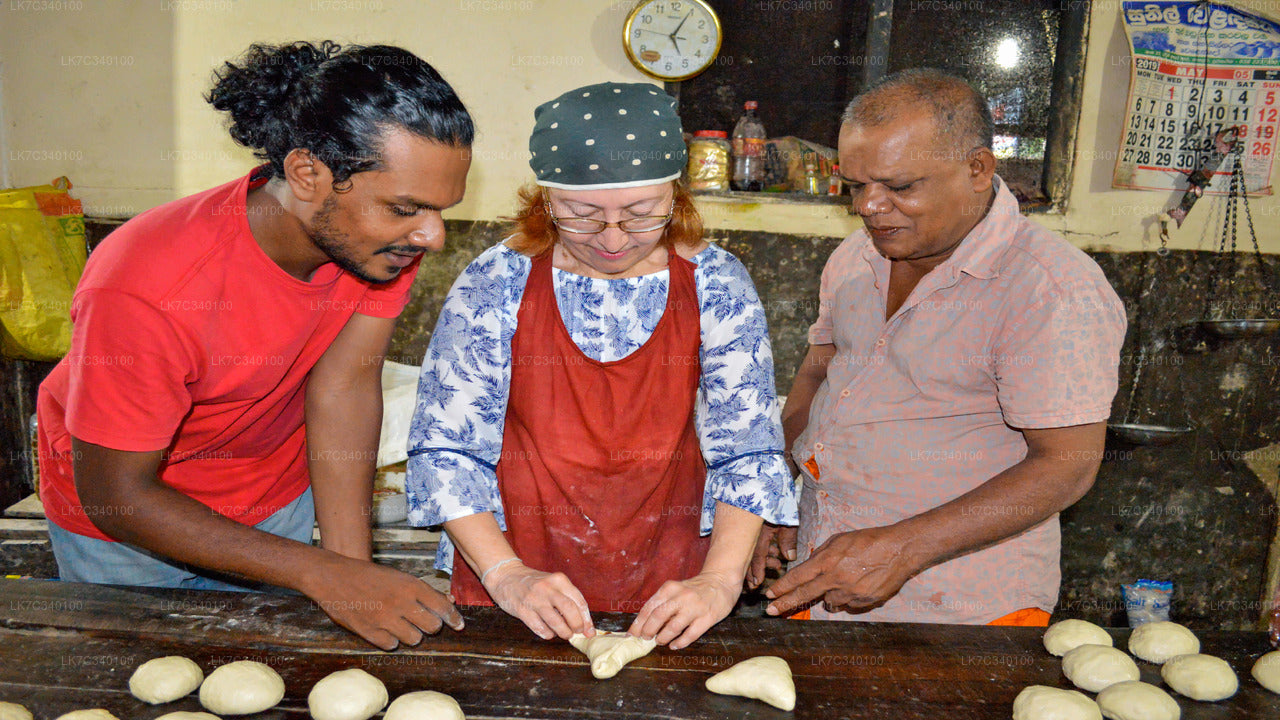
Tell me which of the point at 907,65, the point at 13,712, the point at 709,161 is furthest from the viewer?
the point at 907,65

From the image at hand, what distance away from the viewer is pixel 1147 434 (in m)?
3.48

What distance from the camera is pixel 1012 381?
1670 millimetres

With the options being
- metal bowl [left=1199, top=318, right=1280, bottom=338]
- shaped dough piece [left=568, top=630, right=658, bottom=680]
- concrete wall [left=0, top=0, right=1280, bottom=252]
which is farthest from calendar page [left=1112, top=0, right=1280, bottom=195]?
shaped dough piece [left=568, top=630, right=658, bottom=680]

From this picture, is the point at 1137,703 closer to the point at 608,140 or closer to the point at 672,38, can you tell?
the point at 608,140

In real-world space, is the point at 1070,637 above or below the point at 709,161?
below

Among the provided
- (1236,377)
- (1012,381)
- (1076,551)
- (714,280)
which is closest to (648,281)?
(714,280)

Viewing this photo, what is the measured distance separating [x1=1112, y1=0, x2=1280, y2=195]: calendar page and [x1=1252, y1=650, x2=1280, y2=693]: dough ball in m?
2.71

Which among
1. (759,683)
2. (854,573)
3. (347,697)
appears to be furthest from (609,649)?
(854,573)

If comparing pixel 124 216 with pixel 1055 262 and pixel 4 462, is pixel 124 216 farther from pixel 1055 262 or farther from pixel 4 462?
pixel 1055 262

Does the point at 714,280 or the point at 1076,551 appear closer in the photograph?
the point at 714,280

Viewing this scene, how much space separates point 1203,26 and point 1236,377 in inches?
61.1

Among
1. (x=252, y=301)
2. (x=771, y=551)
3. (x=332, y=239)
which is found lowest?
(x=771, y=551)

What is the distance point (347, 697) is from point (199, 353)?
67cm

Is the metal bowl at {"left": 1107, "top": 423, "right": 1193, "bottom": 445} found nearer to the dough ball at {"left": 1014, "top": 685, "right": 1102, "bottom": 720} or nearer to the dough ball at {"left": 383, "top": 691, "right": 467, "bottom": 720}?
the dough ball at {"left": 1014, "top": 685, "right": 1102, "bottom": 720}
